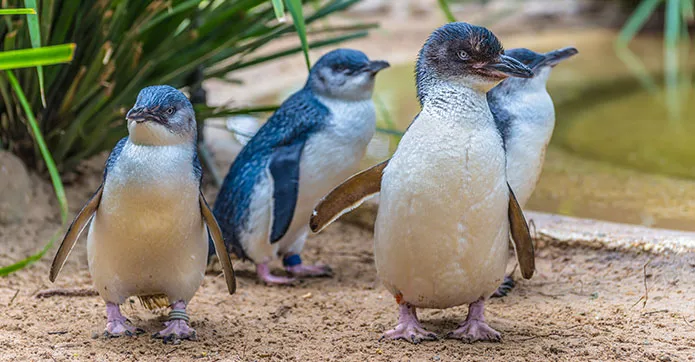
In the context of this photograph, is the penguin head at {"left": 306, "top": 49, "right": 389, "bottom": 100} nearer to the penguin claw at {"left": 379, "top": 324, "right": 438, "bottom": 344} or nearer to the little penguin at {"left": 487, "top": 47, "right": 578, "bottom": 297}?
the little penguin at {"left": 487, "top": 47, "right": 578, "bottom": 297}

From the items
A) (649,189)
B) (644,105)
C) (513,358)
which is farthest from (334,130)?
(644,105)

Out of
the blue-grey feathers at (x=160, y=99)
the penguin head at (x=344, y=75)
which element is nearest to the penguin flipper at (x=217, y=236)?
the blue-grey feathers at (x=160, y=99)

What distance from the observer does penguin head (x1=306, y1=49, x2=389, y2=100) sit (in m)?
3.89

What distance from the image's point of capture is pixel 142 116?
8.59 ft

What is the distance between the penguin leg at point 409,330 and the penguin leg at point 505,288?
687 millimetres

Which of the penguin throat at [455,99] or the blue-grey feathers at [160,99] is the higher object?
the blue-grey feathers at [160,99]

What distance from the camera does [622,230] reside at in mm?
3686

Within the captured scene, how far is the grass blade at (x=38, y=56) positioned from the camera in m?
1.79

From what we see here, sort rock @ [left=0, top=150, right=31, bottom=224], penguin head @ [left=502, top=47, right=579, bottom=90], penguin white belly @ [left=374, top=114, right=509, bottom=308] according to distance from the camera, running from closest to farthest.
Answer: penguin white belly @ [left=374, top=114, right=509, bottom=308], penguin head @ [left=502, top=47, right=579, bottom=90], rock @ [left=0, top=150, right=31, bottom=224]

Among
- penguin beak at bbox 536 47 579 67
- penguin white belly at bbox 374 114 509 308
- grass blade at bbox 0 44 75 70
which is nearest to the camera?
grass blade at bbox 0 44 75 70

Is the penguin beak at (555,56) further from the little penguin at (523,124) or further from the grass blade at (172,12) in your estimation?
the grass blade at (172,12)

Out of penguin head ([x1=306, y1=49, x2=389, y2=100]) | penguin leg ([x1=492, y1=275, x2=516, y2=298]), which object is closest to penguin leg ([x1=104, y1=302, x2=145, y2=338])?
penguin leg ([x1=492, y1=275, x2=516, y2=298])

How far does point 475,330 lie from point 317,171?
123cm

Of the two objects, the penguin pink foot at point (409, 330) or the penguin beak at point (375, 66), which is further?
the penguin beak at point (375, 66)
